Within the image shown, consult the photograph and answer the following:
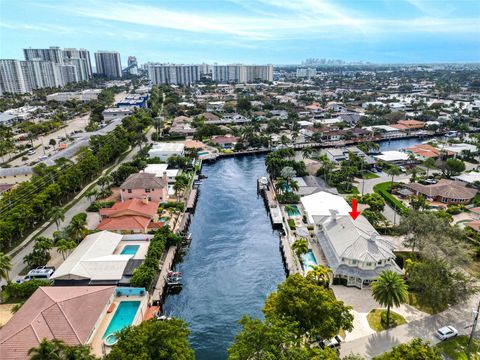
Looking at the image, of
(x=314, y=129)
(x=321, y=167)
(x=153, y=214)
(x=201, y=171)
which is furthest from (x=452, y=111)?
(x=153, y=214)

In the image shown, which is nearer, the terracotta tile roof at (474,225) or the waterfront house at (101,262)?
the waterfront house at (101,262)

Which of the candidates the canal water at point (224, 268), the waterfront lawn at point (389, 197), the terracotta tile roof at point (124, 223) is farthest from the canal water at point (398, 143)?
the terracotta tile roof at point (124, 223)

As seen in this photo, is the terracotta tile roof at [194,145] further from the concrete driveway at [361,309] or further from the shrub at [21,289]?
the concrete driveway at [361,309]

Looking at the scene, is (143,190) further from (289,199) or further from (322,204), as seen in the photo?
(322,204)

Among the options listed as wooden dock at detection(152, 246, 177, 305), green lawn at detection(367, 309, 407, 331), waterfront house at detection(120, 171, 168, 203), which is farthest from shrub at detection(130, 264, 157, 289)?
waterfront house at detection(120, 171, 168, 203)

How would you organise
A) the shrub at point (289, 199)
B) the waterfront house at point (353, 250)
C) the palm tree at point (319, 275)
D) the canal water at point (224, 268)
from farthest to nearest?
the shrub at point (289, 199) < the waterfront house at point (353, 250) < the canal water at point (224, 268) < the palm tree at point (319, 275)

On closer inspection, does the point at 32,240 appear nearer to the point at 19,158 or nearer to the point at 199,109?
the point at 19,158
